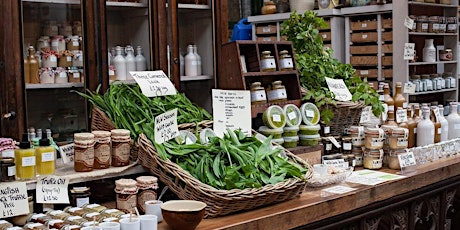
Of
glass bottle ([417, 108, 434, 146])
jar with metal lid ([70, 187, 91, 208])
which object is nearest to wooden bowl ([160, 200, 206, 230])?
jar with metal lid ([70, 187, 91, 208])

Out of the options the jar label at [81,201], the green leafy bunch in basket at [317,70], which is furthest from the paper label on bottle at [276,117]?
the jar label at [81,201]

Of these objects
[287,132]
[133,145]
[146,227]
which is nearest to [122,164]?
[133,145]

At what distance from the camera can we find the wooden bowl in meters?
1.88

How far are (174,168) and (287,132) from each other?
876 millimetres

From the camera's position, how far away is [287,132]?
9.36 ft

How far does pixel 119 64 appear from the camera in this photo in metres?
3.75

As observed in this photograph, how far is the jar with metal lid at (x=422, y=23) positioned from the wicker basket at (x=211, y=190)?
4.55 metres

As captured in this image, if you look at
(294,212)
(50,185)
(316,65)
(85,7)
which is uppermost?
(85,7)

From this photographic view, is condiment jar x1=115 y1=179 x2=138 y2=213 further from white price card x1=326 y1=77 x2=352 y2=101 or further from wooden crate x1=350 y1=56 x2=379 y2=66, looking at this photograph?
wooden crate x1=350 y1=56 x2=379 y2=66

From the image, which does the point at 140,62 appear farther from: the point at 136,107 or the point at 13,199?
the point at 13,199

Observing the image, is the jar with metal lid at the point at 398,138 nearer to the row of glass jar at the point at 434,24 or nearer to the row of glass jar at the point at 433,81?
the row of glass jar at the point at 433,81

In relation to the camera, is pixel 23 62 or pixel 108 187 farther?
pixel 23 62

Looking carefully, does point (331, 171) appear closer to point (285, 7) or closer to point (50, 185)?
point (50, 185)

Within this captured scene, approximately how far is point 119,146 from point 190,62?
1.75 m
